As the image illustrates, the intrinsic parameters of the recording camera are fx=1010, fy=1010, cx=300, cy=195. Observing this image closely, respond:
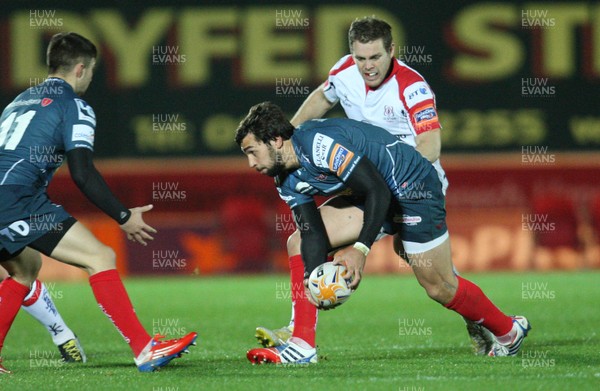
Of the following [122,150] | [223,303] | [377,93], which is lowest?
[223,303]

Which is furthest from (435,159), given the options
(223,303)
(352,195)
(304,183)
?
(223,303)

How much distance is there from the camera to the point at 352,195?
18.6 ft

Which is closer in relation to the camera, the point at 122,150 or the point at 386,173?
the point at 386,173

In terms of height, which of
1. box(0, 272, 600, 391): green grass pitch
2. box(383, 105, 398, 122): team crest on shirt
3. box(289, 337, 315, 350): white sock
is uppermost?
box(383, 105, 398, 122): team crest on shirt

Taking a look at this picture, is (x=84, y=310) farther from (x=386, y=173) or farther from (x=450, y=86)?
(x=450, y=86)

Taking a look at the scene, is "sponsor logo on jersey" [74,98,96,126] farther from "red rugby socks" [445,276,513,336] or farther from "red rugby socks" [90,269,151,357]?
"red rugby socks" [445,276,513,336]

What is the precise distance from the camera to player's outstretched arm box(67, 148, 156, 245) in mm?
5008

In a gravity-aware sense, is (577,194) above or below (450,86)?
below

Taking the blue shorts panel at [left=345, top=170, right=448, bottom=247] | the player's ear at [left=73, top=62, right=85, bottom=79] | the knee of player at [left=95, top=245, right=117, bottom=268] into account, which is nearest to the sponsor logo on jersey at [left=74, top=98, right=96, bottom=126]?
the player's ear at [left=73, top=62, right=85, bottom=79]

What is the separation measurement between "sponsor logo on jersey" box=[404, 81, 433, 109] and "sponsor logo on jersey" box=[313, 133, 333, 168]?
3.48 feet

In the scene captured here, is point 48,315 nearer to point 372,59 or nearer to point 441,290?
point 441,290

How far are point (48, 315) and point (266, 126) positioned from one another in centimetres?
184

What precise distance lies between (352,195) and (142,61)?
7693mm

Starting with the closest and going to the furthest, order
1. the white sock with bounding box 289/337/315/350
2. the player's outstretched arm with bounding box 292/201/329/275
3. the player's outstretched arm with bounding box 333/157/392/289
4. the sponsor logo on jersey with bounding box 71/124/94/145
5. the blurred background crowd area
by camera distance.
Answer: the player's outstretched arm with bounding box 333/157/392/289
the sponsor logo on jersey with bounding box 71/124/94/145
the player's outstretched arm with bounding box 292/201/329/275
the white sock with bounding box 289/337/315/350
the blurred background crowd area
